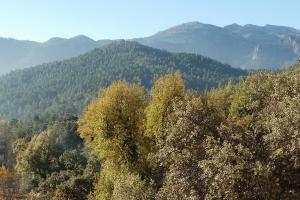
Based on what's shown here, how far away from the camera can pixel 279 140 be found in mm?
26734

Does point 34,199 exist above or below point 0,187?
above

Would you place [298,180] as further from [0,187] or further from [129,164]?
[0,187]

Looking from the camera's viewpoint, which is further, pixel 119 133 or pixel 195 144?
pixel 119 133

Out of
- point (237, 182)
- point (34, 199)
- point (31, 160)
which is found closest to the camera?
point (237, 182)

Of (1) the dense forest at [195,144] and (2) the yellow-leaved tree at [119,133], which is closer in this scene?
(1) the dense forest at [195,144]

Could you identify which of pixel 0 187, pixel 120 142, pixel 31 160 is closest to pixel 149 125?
pixel 120 142

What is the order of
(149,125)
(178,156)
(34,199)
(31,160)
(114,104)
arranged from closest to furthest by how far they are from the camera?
(178,156) < (149,125) < (114,104) < (34,199) < (31,160)

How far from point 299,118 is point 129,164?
1422 inches

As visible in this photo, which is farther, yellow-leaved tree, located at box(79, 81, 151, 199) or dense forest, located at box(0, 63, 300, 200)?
yellow-leaved tree, located at box(79, 81, 151, 199)

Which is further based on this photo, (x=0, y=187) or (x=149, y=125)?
(x=0, y=187)

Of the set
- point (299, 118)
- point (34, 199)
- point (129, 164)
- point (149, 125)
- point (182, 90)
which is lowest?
point (34, 199)

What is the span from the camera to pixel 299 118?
86.1ft

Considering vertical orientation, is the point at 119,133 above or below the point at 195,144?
below

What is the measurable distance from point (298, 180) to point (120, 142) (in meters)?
36.2
